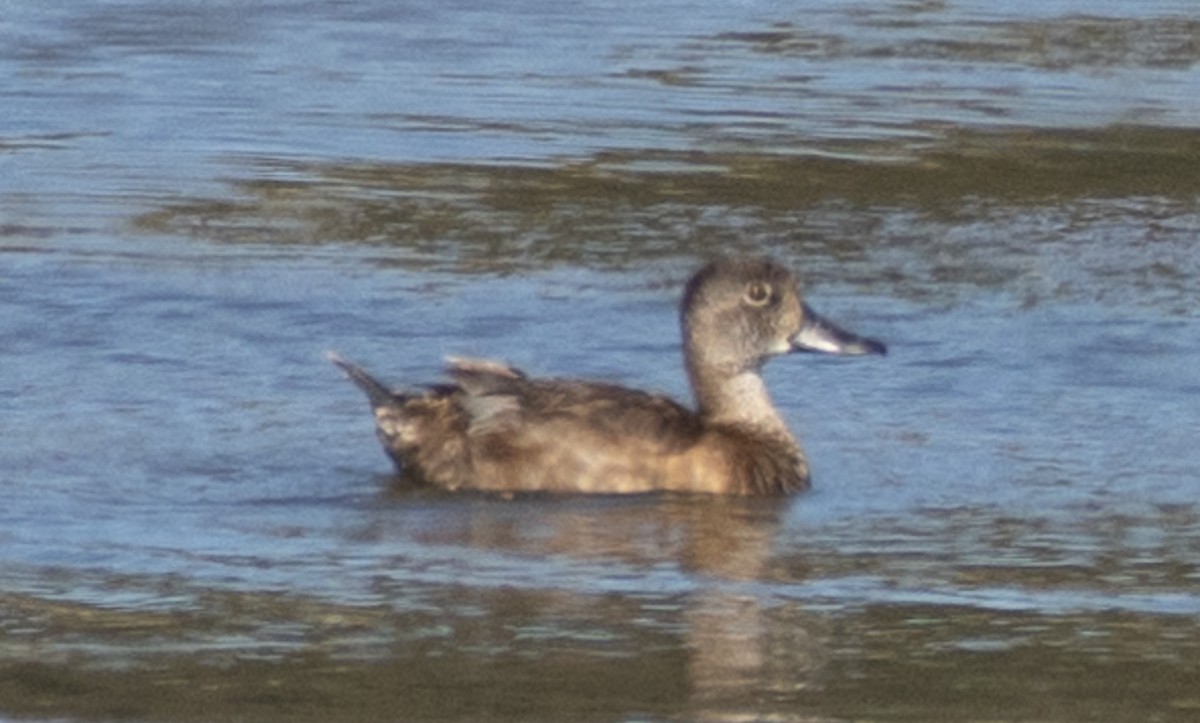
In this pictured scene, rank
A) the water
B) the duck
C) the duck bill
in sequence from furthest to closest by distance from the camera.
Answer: the duck bill, the duck, the water

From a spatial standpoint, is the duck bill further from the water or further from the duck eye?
the water

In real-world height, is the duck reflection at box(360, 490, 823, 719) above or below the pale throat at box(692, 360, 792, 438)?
below

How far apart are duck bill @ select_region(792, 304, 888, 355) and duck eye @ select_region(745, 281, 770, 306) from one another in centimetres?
17

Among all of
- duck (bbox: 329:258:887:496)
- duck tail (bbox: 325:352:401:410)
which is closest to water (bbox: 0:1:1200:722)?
duck (bbox: 329:258:887:496)

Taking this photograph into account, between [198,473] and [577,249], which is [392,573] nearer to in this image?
[198,473]

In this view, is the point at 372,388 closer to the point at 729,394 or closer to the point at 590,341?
the point at 729,394

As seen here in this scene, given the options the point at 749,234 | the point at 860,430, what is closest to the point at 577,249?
the point at 749,234

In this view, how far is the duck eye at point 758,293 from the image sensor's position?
1083cm

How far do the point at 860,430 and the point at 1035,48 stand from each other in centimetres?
676

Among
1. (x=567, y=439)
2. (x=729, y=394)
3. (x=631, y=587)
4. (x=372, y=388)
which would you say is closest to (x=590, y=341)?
(x=729, y=394)

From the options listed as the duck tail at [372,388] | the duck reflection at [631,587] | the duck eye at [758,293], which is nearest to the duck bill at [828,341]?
the duck eye at [758,293]

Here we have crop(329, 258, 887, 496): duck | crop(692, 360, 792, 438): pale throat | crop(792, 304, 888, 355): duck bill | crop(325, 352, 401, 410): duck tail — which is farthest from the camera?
crop(792, 304, 888, 355): duck bill

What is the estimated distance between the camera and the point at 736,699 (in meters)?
7.50

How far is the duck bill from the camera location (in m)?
10.9
